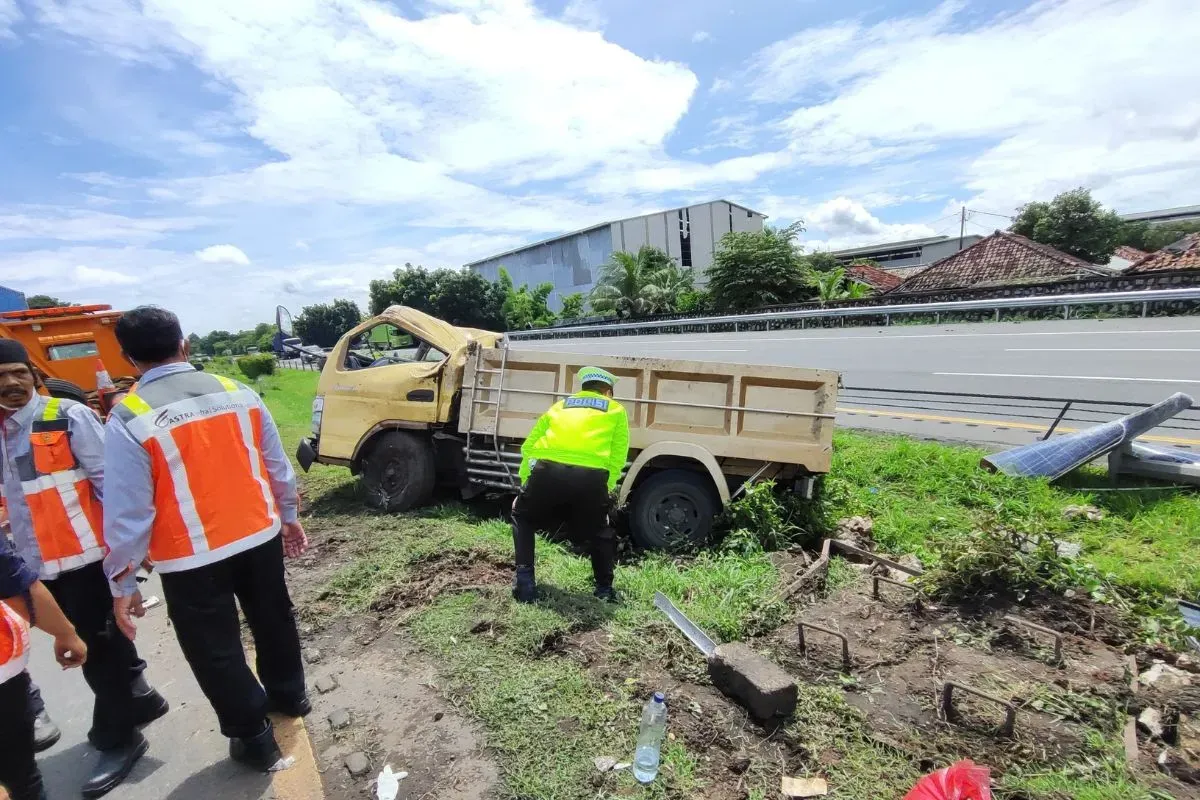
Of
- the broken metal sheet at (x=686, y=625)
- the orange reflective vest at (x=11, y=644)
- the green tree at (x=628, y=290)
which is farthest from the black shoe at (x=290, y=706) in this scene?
the green tree at (x=628, y=290)

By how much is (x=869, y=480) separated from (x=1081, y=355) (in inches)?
261

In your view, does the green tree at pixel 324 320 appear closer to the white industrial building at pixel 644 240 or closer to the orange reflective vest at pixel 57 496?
the white industrial building at pixel 644 240

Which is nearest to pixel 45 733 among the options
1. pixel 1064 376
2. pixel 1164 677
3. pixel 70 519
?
pixel 70 519

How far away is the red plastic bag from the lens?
1.97m

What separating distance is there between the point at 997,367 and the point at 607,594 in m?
8.60

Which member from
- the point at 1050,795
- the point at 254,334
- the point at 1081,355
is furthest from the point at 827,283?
the point at 254,334

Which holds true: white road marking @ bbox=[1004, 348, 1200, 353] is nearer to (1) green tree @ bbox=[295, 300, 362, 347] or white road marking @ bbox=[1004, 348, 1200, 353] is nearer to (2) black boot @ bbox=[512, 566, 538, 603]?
(2) black boot @ bbox=[512, 566, 538, 603]

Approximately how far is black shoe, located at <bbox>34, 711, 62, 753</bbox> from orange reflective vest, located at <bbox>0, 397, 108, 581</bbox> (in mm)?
904

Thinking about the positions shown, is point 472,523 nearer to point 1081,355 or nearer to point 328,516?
point 328,516

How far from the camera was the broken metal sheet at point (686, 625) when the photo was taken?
3.08m

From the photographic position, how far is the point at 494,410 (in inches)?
203

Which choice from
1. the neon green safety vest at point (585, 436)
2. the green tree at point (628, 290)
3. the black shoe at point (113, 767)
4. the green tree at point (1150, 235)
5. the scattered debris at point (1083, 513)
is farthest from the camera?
the green tree at point (1150, 235)

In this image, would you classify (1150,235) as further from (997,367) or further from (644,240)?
(997,367)

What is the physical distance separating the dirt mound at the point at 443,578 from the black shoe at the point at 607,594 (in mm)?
660
